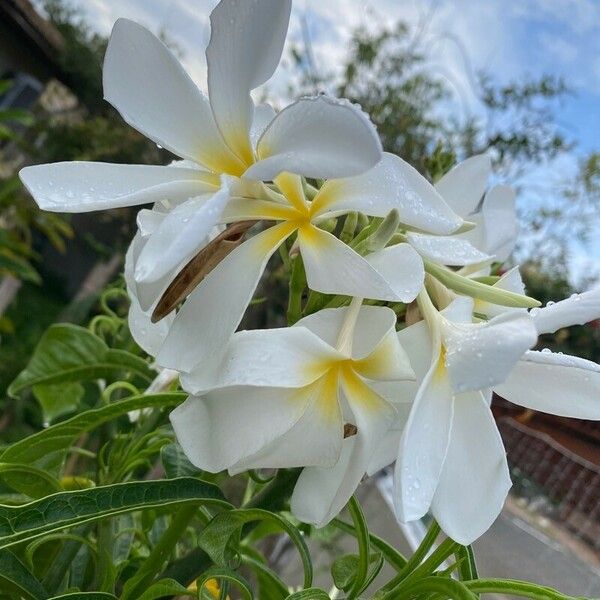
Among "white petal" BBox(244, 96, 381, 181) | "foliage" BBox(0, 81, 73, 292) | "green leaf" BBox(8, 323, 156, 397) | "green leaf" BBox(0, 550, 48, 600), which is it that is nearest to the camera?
"white petal" BBox(244, 96, 381, 181)

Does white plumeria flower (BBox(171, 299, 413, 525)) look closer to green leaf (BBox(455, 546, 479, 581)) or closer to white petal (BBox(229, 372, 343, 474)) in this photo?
white petal (BBox(229, 372, 343, 474))

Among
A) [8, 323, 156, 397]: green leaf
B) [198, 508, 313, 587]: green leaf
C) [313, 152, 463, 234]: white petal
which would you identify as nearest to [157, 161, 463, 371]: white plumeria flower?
[313, 152, 463, 234]: white petal

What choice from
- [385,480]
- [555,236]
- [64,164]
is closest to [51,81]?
[555,236]

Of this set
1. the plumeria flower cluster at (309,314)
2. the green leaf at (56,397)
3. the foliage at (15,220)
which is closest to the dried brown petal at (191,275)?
the plumeria flower cluster at (309,314)

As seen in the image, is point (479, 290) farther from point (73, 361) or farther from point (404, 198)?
point (73, 361)

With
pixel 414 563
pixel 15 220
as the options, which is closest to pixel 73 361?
pixel 414 563

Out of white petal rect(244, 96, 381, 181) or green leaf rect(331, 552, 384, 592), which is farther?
green leaf rect(331, 552, 384, 592)
